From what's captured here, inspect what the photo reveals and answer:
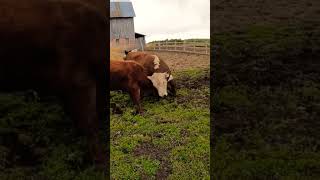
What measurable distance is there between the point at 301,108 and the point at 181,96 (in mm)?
5273

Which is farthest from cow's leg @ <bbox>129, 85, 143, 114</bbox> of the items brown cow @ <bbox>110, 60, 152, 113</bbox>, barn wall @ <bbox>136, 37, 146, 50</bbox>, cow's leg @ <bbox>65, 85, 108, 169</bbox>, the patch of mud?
barn wall @ <bbox>136, 37, 146, 50</bbox>

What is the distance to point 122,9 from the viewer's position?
41.3 metres

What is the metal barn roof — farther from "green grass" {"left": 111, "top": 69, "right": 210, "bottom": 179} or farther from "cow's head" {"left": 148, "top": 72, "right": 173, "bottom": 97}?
"green grass" {"left": 111, "top": 69, "right": 210, "bottom": 179}

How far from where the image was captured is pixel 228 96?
15750 millimetres

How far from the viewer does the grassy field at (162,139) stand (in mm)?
9914

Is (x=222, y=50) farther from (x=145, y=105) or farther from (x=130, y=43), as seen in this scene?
(x=130, y=43)

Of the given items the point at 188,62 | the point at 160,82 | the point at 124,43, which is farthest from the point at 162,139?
the point at 124,43

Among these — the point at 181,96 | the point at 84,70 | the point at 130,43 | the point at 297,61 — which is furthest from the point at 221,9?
the point at 84,70

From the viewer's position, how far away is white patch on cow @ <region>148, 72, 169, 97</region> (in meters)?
17.4

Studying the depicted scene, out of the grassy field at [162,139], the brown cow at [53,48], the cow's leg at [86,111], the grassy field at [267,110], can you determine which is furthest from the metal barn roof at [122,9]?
the brown cow at [53,48]

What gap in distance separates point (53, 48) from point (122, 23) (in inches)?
1326

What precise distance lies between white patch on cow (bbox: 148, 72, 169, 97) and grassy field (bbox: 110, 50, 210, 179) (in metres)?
0.34

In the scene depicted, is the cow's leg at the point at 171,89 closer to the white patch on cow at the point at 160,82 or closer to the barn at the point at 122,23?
the white patch on cow at the point at 160,82

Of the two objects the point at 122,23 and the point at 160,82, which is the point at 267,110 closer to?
the point at 160,82
